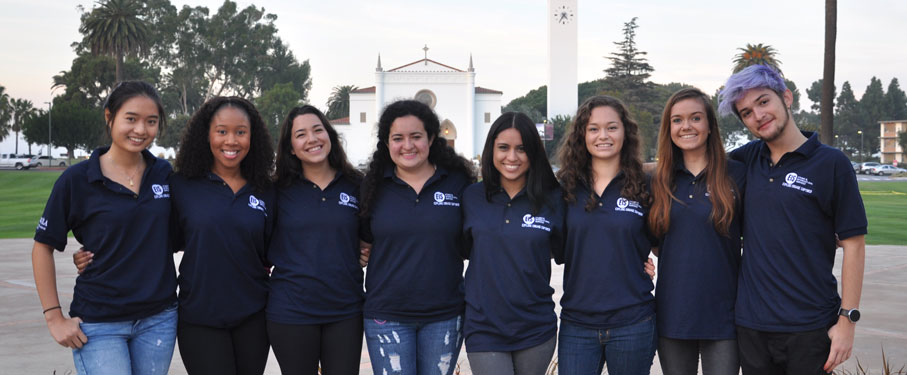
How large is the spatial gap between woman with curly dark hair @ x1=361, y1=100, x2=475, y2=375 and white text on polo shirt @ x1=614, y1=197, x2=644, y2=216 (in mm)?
867

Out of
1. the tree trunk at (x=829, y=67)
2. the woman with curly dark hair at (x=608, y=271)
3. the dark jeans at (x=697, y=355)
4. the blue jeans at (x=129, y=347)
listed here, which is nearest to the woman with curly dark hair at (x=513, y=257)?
the woman with curly dark hair at (x=608, y=271)

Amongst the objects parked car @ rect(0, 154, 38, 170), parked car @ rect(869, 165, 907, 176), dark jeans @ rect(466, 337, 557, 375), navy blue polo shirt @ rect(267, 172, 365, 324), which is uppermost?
parked car @ rect(0, 154, 38, 170)

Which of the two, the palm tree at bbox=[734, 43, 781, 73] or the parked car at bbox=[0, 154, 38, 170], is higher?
the palm tree at bbox=[734, 43, 781, 73]

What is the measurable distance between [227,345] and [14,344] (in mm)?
3784

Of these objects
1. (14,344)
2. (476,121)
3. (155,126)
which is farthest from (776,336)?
(476,121)

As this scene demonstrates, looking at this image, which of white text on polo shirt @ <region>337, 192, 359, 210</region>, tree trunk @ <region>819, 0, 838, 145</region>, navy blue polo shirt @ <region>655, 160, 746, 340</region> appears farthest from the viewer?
tree trunk @ <region>819, 0, 838, 145</region>

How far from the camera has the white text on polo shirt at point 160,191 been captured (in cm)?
389

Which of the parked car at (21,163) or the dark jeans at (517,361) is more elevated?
the parked car at (21,163)

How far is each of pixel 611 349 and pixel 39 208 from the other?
24954 mm

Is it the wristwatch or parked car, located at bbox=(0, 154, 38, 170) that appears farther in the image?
parked car, located at bbox=(0, 154, 38, 170)

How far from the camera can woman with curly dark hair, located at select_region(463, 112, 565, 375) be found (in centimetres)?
380

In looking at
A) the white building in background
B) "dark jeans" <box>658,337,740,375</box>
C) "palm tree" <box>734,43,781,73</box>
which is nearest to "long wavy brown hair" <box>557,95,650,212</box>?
"dark jeans" <box>658,337,740,375</box>

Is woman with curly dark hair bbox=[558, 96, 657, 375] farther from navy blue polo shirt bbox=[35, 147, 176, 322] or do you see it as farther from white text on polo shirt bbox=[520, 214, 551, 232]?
navy blue polo shirt bbox=[35, 147, 176, 322]

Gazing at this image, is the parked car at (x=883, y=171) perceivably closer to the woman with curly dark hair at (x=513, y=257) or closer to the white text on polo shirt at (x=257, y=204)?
the woman with curly dark hair at (x=513, y=257)
